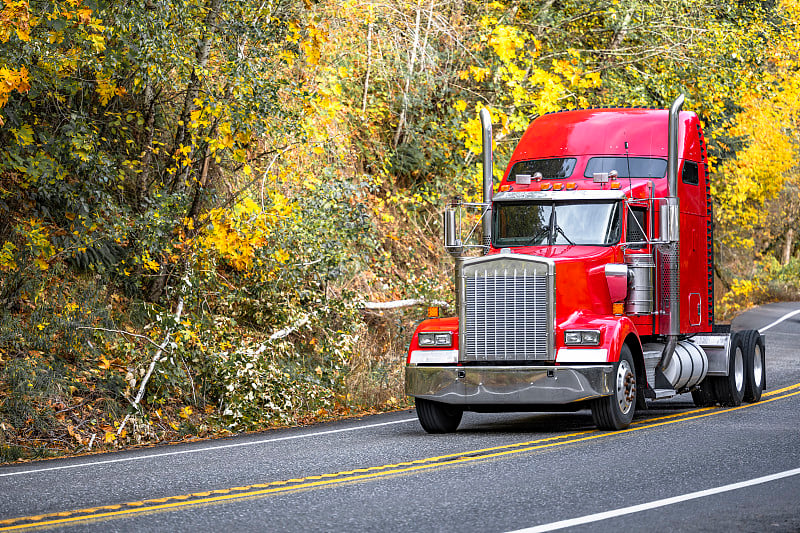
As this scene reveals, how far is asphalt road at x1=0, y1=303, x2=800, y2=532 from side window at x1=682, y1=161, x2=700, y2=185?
3.30 metres

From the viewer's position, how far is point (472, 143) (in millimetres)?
22703

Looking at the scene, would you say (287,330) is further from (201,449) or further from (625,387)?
(625,387)

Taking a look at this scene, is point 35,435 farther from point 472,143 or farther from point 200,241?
point 472,143

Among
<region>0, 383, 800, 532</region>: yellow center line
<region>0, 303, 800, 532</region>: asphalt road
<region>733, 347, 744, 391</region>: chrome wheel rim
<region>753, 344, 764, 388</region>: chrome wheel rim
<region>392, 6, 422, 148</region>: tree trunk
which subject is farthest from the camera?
<region>392, 6, 422, 148</region>: tree trunk

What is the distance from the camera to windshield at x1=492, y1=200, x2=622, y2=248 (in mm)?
13586

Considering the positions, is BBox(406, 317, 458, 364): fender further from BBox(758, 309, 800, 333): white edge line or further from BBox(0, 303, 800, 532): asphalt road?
BBox(758, 309, 800, 333): white edge line

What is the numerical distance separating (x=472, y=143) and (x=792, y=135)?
20.7 meters

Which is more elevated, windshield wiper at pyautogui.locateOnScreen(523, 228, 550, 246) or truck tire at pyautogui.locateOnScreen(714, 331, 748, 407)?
windshield wiper at pyautogui.locateOnScreen(523, 228, 550, 246)

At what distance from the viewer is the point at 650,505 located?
8234mm

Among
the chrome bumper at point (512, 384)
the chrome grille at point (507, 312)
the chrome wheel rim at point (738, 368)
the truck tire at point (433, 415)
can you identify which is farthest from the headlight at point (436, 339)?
the chrome wheel rim at point (738, 368)

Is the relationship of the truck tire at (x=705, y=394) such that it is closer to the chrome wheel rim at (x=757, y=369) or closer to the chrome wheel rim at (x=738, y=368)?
the chrome wheel rim at (x=738, y=368)

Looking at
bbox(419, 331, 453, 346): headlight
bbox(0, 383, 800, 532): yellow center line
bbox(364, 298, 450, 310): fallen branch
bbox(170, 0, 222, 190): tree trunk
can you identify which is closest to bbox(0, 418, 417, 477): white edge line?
bbox(419, 331, 453, 346): headlight

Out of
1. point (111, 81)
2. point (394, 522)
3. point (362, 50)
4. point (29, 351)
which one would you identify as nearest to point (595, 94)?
point (362, 50)

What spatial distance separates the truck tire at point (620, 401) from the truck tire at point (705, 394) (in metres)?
3.18
